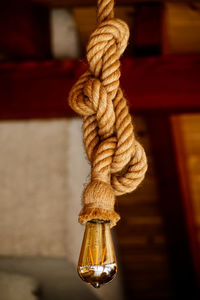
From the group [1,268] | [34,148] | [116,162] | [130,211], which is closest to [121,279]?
[130,211]

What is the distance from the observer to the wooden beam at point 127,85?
1.31 meters

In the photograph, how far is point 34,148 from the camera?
1.43 meters

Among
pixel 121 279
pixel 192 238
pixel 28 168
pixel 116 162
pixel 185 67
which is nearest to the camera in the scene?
pixel 116 162

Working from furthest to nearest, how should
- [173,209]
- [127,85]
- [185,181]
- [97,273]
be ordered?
[173,209]
[185,181]
[127,85]
[97,273]

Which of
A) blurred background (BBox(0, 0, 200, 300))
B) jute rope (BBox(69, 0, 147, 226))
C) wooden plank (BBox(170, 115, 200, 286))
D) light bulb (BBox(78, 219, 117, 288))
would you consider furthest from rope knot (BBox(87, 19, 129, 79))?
wooden plank (BBox(170, 115, 200, 286))

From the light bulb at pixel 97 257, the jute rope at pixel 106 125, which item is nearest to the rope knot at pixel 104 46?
the jute rope at pixel 106 125

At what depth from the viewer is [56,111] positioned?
1334mm

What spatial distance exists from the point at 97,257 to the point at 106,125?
0.60 ft

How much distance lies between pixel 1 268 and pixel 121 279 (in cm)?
142

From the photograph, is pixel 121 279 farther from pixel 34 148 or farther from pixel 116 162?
pixel 116 162

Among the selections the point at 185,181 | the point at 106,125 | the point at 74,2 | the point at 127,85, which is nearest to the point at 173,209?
the point at 185,181

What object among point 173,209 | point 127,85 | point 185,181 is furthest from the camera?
point 173,209

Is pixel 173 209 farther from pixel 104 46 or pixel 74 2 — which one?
pixel 104 46

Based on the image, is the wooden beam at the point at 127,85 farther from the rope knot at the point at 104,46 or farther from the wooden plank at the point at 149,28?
the rope knot at the point at 104,46
